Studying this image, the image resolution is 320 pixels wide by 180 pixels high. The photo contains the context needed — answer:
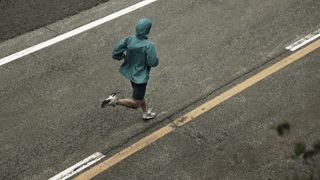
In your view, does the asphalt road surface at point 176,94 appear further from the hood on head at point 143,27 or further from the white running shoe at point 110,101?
the hood on head at point 143,27

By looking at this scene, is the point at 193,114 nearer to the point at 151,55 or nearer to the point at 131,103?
the point at 131,103

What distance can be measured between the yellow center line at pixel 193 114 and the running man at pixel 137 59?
42cm

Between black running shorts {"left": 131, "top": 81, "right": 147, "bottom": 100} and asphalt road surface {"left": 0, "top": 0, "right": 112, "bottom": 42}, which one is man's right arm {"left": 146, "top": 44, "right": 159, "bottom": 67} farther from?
asphalt road surface {"left": 0, "top": 0, "right": 112, "bottom": 42}

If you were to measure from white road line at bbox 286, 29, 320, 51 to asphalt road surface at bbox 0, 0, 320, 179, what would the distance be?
0.52 feet

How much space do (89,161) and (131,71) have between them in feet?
4.51

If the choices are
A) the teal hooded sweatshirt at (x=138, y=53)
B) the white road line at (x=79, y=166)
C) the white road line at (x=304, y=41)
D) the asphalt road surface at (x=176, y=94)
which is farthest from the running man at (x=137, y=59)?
the white road line at (x=304, y=41)

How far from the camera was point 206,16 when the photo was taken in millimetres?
10602

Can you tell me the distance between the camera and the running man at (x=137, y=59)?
23.8 feet

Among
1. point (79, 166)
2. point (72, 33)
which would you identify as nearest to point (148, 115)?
point (79, 166)

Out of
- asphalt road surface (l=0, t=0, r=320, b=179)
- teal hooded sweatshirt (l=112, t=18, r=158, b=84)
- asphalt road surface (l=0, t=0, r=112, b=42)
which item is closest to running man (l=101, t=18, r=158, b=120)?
teal hooded sweatshirt (l=112, t=18, r=158, b=84)

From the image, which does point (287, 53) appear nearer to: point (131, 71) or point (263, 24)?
point (263, 24)

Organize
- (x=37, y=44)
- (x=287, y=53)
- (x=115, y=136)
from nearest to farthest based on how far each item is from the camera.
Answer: (x=115, y=136)
(x=287, y=53)
(x=37, y=44)

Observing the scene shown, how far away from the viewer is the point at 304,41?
31.9 feet

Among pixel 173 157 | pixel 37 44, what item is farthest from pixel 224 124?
pixel 37 44
